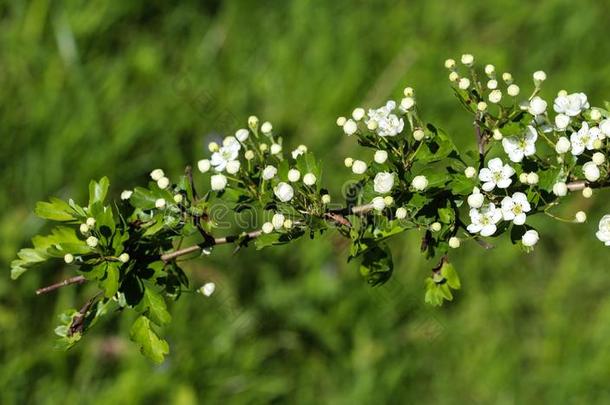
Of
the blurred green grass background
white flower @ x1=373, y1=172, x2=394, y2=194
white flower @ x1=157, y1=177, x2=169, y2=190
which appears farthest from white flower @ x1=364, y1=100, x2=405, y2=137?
the blurred green grass background

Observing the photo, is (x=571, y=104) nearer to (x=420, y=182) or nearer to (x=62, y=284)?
(x=420, y=182)

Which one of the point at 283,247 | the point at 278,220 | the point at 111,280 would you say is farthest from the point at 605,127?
the point at 283,247

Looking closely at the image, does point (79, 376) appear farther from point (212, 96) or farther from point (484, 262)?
point (484, 262)

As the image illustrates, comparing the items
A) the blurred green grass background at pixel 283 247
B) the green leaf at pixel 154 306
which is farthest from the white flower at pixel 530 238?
the blurred green grass background at pixel 283 247

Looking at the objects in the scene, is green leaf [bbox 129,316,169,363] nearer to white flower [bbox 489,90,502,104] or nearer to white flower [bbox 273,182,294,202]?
white flower [bbox 273,182,294,202]

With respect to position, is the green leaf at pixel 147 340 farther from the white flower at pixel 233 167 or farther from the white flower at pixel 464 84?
the white flower at pixel 464 84

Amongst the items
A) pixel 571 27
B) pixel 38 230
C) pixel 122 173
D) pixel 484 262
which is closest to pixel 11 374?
pixel 38 230
